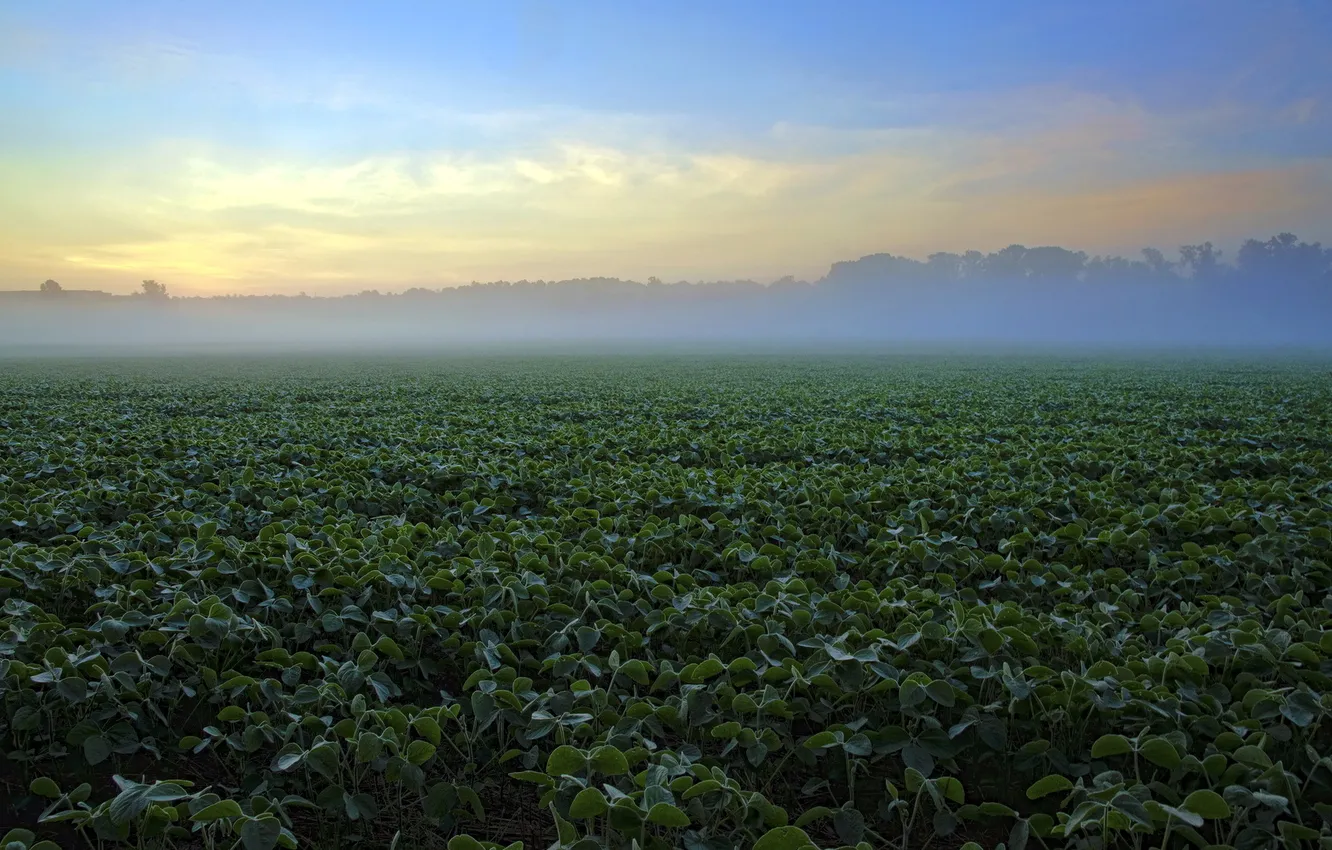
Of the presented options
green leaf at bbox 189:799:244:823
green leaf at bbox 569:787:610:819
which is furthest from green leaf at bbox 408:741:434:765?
green leaf at bbox 569:787:610:819

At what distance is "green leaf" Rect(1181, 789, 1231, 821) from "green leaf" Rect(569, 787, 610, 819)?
5.54 feet

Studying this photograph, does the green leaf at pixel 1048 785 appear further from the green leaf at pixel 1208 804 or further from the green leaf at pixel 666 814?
the green leaf at pixel 666 814

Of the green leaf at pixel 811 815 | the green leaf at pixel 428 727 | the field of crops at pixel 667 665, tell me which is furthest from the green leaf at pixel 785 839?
the green leaf at pixel 428 727

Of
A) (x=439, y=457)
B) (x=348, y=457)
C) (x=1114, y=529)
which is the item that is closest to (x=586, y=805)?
(x=1114, y=529)

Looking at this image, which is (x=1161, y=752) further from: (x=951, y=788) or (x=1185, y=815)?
(x=951, y=788)

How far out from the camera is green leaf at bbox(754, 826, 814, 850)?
2.19 m

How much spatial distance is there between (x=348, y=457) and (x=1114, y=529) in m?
7.87

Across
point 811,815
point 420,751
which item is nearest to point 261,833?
point 420,751

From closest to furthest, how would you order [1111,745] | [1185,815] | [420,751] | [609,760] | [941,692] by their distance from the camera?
[1185,815] < [609,760] < [1111,745] < [420,751] < [941,692]

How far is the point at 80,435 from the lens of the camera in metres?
10.6

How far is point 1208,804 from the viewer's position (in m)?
2.23

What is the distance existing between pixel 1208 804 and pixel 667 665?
1.93 metres

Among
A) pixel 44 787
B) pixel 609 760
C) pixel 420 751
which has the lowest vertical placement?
pixel 44 787

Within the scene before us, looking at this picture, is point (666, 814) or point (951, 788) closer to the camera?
point (666, 814)
